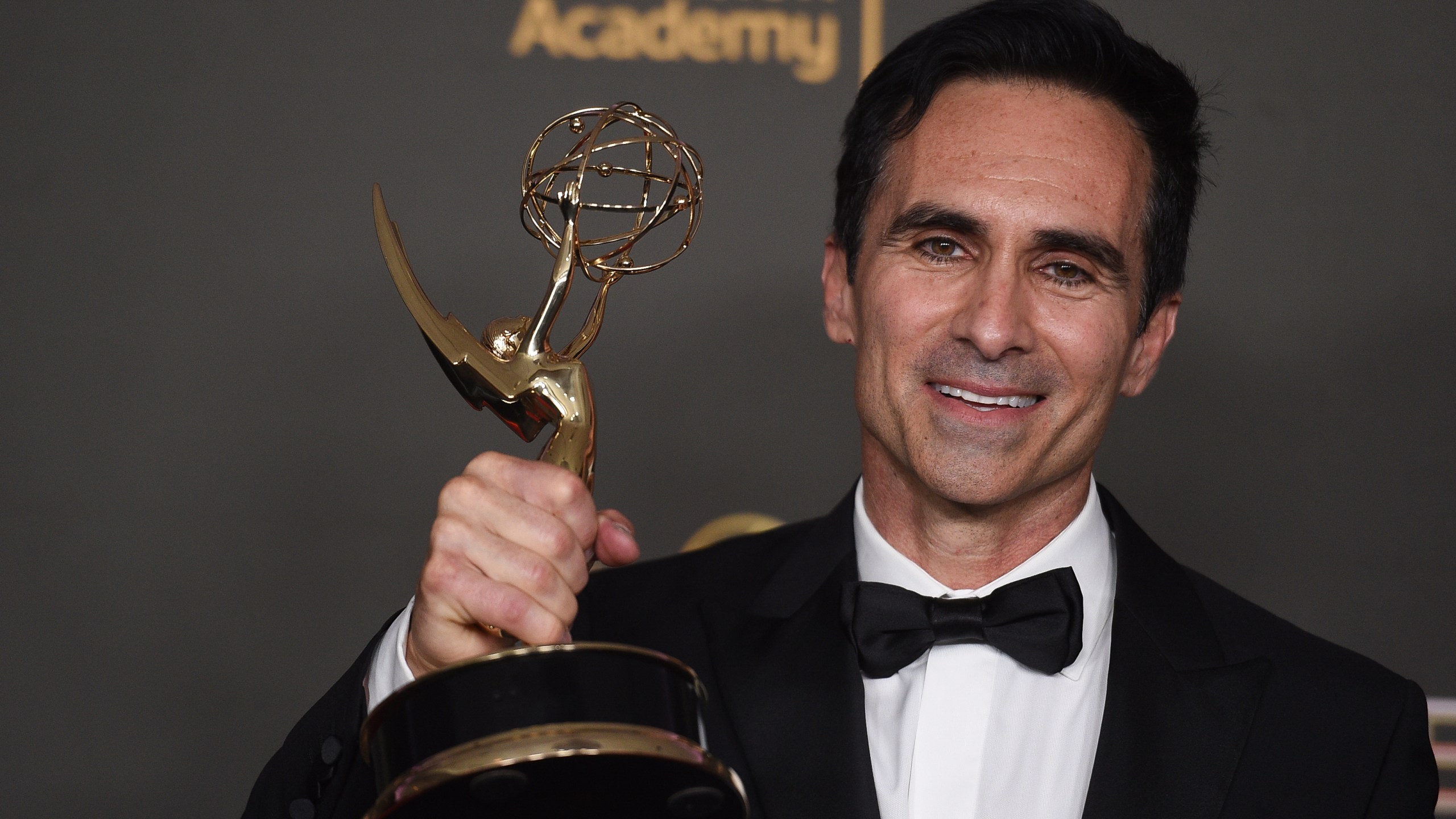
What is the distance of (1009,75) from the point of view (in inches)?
73.4

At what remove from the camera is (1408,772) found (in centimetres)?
172

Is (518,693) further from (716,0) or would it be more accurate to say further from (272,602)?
(716,0)

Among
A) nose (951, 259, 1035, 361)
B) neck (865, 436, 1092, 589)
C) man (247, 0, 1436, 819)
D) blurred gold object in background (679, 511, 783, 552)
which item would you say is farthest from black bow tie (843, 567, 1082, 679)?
blurred gold object in background (679, 511, 783, 552)

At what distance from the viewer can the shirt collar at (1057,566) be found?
1.87 meters

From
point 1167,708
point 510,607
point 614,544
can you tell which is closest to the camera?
point 510,607

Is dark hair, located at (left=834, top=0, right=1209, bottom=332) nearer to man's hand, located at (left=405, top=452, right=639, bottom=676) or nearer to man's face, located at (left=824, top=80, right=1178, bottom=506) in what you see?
man's face, located at (left=824, top=80, right=1178, bottom=506)

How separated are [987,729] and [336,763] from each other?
785mm

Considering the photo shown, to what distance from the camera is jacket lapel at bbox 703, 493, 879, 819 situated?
1.62m

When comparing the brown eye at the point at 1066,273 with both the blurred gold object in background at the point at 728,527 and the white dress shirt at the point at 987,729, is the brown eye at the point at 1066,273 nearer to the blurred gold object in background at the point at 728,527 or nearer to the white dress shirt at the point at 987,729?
the white dress shirt at the point at 987,729

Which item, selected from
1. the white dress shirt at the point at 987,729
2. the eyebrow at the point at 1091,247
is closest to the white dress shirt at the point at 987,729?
the white dress shirt at the point at 987,729

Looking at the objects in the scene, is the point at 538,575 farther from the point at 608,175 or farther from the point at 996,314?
the point at 996,314

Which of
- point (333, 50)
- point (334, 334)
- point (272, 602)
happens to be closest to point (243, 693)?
point (272, 602)

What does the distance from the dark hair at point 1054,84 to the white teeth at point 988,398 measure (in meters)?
0.27

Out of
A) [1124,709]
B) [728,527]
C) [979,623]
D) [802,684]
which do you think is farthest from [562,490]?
[728,527]
